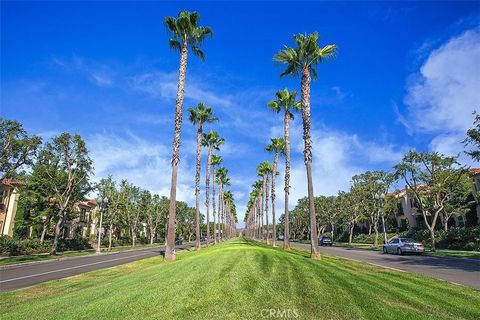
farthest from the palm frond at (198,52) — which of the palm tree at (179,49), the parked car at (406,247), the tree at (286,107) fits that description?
the parked car at (406,247)

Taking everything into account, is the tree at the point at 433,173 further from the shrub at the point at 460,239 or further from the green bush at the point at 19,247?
the green bush at the point at 19,247

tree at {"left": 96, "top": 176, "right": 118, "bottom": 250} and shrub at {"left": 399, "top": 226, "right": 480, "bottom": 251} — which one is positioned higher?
tree at {"left": 96, "top": 176, "right": 118, "bottom": 250}

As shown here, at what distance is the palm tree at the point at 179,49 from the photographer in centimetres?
2441

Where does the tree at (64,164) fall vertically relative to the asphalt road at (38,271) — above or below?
above

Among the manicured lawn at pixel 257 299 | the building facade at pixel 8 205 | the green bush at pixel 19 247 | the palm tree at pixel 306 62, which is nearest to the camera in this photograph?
the manicured lawn at pixel 257 299

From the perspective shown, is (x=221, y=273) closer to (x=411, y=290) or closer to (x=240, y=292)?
(x=240, y=292)

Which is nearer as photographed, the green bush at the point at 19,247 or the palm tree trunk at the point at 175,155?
the palm tree trunk at the point at 175,155

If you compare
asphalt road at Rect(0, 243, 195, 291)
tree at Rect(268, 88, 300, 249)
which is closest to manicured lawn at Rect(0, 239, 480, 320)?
asphalt road at Rect(0, 243, 195, 291)

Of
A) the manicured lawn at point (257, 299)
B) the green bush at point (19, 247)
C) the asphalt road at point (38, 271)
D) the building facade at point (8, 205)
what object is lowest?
the asphalt road at point (38, 271)

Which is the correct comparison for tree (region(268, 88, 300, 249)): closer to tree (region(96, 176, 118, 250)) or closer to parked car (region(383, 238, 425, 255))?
parked car (region(383, 238, 425, 255))

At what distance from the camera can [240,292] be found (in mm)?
8539

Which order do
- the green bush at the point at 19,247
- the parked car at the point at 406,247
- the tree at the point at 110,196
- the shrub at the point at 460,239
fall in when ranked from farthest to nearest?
the tree at the point at 110,196 < the green bush at the point at 19,247 < the shrub at the point at 460,239 < the parked car at the point at 406,247

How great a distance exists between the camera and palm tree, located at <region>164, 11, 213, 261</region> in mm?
24406

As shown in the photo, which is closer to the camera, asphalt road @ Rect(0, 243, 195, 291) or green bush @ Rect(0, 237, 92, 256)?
asphalt road @ Rect(0, 243, 195, 291)
